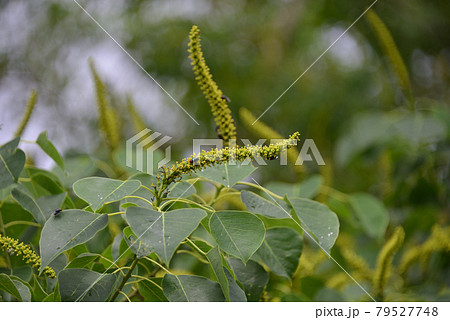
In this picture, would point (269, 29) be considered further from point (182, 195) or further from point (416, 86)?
point (182, 195)

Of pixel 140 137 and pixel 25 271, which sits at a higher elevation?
pixel 140 137

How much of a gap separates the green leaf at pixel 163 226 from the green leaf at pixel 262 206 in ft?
0.58

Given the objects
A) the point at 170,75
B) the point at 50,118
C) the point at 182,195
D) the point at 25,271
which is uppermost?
the point at 170,75

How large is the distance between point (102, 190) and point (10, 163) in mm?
230

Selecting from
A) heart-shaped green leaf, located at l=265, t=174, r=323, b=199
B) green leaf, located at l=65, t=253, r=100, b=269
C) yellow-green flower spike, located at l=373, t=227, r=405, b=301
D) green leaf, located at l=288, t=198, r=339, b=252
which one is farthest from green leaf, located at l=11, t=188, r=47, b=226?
yellow-green flower spike, located at l=373, t=227, r=405, b=301

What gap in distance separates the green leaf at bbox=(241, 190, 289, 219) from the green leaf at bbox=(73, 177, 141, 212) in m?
0.20

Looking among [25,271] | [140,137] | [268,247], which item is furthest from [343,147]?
[25,271]

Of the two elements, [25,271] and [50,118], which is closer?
[25,271]

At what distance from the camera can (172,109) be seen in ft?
7.09

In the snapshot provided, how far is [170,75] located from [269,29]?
1.01 metres

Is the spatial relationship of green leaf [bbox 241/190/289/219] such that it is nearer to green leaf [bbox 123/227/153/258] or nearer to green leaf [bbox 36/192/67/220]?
green leaf [bbox 123/227/153/258]

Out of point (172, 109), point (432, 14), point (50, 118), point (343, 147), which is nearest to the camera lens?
point (343, 147)

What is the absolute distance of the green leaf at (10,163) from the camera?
0.82 m

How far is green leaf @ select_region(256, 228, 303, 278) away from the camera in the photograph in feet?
2.87
